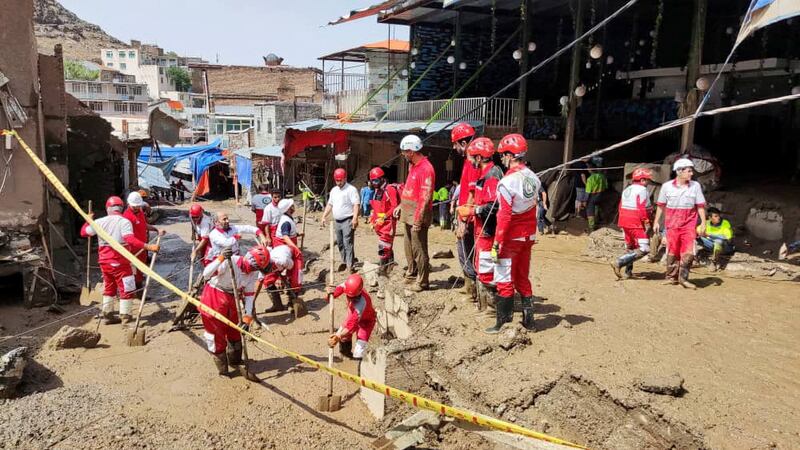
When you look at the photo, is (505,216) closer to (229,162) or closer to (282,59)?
(229,162)

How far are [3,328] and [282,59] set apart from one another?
4007 cm

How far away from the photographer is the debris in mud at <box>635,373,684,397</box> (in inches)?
159

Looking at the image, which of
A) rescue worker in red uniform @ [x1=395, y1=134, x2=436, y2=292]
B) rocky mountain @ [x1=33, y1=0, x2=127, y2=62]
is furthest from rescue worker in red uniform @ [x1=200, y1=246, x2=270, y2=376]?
rocky mountain @ [x1=33, y1=0, x2=127, y2=62]

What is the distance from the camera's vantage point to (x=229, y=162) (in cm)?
2697

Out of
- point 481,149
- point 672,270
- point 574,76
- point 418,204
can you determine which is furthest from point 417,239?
point 574,76

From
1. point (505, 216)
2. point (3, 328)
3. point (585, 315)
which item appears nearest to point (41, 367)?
point (3, 328)

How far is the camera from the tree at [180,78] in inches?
3174

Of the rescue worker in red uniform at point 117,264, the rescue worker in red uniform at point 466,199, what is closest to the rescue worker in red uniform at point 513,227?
the rescue worker in red uniform at point 466,199

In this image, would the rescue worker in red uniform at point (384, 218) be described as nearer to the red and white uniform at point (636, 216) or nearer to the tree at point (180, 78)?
the red and white uniform at point (636, 216)

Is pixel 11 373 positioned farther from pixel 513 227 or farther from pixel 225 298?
pixel 513 227

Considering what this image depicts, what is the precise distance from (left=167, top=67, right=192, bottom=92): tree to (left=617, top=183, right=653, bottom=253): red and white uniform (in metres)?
84.7

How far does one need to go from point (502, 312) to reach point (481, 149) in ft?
5.98

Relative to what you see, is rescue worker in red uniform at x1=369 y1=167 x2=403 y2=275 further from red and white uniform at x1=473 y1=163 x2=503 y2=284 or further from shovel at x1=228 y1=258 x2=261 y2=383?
shovel at x1=228 y1=258 x2=261 y2=383

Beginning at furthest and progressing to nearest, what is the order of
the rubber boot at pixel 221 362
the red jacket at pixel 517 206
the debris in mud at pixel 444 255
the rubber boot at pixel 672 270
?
the debris in mud at pixel 444 255, the rubber boot at pixel 672 270, the rubber boot at pixel 221 362, the red jacket at pixel 517 206
